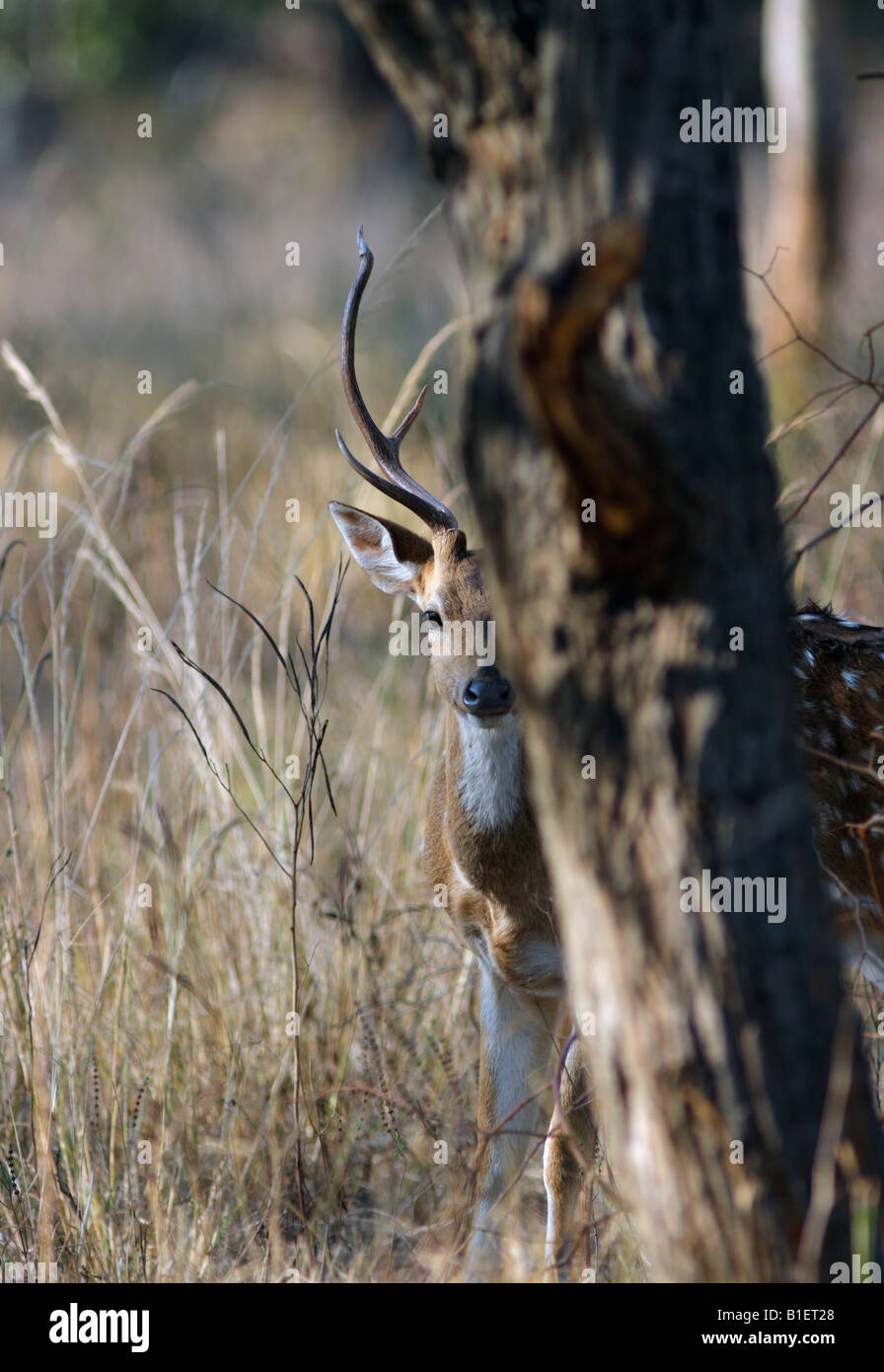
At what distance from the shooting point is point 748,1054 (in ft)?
6.54

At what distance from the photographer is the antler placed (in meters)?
3.61

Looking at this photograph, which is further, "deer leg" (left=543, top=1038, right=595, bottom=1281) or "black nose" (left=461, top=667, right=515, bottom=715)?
"deer leg" (left=543, top=1038, right=595, bottom=1281)

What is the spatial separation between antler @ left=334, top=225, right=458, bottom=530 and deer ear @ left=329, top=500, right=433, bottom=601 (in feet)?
0.32

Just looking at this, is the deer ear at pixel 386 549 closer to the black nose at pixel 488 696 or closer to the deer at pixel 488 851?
the deer at pixel 488 851

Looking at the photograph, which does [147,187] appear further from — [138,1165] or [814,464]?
[138,1165]

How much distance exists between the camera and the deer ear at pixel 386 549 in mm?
4051

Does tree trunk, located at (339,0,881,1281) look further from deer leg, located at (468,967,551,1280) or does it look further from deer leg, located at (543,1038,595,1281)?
deer leg, located at (468,967,551,1280)

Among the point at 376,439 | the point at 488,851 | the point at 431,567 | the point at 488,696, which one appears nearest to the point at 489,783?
the point at 488,851

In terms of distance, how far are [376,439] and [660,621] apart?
2.05 meters

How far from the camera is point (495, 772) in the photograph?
3748mm

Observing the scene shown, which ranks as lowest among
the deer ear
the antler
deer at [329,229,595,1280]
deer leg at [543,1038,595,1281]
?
deer leg at [543,1038,595,1281]

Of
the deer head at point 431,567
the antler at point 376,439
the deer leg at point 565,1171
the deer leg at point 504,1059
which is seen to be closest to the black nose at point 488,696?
the deer head at point 431,567

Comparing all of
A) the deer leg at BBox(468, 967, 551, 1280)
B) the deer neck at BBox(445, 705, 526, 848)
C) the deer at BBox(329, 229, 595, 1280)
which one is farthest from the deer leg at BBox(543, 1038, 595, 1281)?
the deer neck at BBox(445, 705, 526, 848)

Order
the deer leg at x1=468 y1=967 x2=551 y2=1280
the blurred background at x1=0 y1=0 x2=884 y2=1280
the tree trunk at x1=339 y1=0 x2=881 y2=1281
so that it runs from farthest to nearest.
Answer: the deer leg at x1=468 y1=967 x2=551 y2=1280 → the blurred background at x1=0 y1=0 x2=884 y2=1280 → the tree trunk at x1=339 y1=0 x2=881 y2=1281
